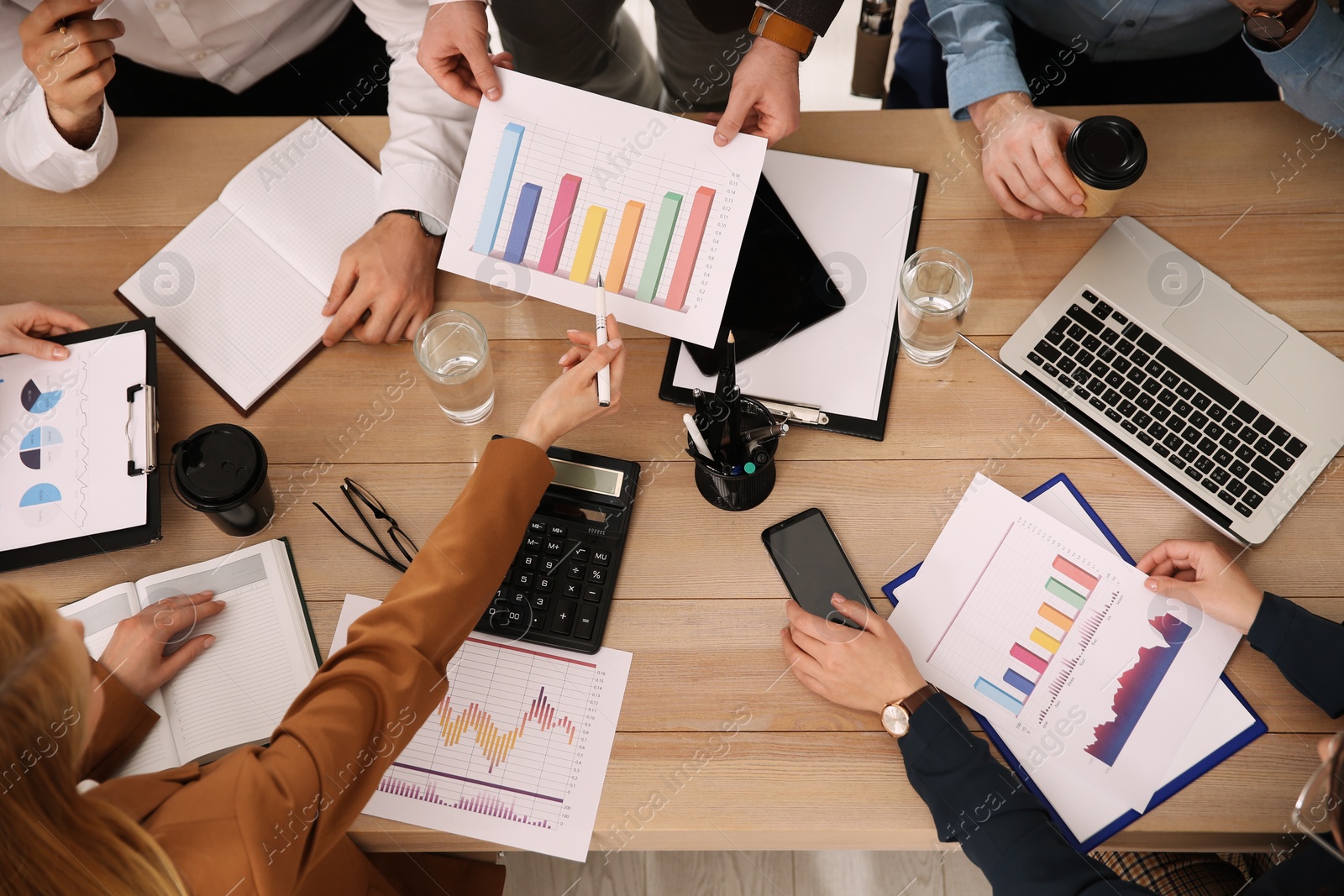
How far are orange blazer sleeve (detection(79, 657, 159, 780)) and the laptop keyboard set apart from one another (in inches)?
45.4

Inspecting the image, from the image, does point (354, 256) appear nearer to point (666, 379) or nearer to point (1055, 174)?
point (666, 379)

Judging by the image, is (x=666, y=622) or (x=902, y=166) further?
(x=902, y=166)

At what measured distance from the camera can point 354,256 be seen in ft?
3.71

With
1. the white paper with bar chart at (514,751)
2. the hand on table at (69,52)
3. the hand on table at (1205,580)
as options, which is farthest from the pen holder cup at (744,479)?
the hand on table at (69,52)

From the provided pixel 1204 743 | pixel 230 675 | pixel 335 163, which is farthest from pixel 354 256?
pixel 1204 743

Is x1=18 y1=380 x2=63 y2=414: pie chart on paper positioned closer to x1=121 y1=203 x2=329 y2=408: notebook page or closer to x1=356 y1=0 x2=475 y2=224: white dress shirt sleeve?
x1=121 y1=203 x2=329 y2=408: notebook page

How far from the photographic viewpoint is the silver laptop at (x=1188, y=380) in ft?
3.16

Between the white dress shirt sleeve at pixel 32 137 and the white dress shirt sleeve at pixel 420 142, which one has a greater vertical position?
the white dress shirt sleeve at pixel 420 142

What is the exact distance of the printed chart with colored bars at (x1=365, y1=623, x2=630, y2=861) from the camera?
912 millimetres

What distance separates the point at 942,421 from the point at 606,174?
0.53m

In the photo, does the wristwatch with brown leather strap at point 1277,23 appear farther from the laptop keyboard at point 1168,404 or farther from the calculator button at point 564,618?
the calculator button at point 564,618

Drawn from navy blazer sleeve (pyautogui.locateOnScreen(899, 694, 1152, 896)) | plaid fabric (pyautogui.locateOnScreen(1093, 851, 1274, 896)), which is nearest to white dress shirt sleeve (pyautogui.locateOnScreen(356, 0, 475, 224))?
navy blazer sleeve (pyautogui.locateOnScreen(899, 694, 1152, 896))

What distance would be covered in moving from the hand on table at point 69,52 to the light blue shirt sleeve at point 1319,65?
5.13 ft

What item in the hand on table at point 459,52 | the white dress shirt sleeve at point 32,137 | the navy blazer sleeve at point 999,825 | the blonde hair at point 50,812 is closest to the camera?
the blonde hair at point 50,812
